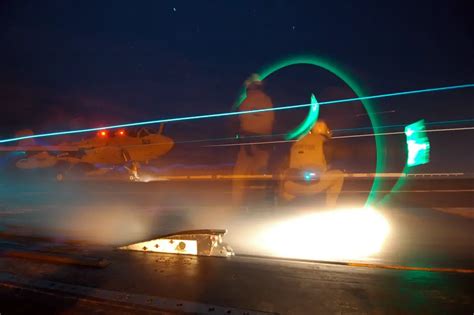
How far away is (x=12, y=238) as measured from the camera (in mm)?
4797

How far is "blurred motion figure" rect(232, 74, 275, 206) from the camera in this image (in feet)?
25.7

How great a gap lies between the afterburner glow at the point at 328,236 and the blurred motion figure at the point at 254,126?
251 cm

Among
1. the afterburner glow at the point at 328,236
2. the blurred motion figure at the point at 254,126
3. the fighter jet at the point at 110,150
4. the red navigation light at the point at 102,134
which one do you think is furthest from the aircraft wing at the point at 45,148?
the afterburner glow at the point at 328,236

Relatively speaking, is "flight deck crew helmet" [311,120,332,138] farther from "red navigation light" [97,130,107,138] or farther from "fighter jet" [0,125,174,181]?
"red navigation light" [97,130,107,138]

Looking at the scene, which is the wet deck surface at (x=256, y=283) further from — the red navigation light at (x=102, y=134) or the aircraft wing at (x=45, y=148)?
the aircraft wing at (x=45, y=148)

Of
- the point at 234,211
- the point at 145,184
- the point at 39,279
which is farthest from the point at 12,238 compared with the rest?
the point at 145,184

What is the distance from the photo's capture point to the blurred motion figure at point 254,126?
309 inches

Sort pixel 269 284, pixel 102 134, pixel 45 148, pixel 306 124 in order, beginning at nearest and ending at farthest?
pixel 269 284 < pixel 306 124 < pixel 102 134 < pixel 45 148

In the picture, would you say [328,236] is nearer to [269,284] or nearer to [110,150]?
[269,284]

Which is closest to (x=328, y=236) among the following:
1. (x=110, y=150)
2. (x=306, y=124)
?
(x=306, y=124)

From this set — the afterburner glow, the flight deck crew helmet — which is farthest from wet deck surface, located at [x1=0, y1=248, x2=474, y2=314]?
the flight deck crew helmet

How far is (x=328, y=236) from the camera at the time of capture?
5410 millimetres

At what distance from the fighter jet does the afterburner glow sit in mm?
13339

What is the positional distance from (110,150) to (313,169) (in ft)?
47.4
